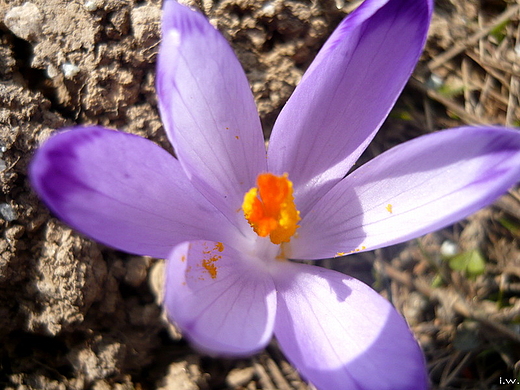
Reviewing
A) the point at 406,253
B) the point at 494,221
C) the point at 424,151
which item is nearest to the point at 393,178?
the point at 424,151

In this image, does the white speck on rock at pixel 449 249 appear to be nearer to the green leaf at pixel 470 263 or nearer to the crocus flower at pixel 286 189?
the green leaf at pixel 470 263

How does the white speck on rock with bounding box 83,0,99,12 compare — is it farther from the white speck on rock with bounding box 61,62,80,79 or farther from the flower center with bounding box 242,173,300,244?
the flower center with bounding box 242,173,300,244

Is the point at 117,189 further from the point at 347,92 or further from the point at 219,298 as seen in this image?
the point at 347,92

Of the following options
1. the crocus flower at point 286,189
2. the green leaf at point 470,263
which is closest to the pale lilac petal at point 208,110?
the crocus flower at point 286,189

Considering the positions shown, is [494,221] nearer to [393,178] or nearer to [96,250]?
[393,178]

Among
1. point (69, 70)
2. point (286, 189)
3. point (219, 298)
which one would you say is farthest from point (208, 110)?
point (69, 70)
